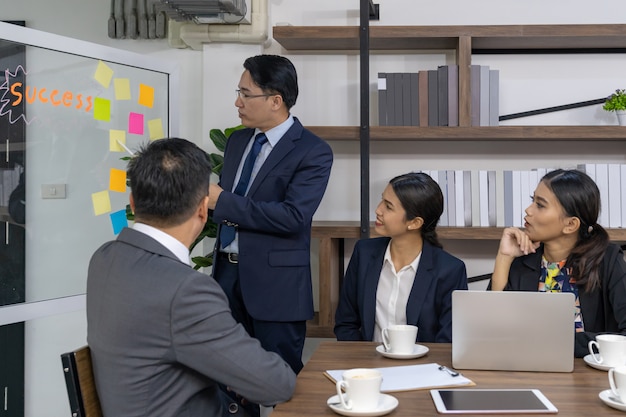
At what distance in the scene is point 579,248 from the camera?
83.6 inches

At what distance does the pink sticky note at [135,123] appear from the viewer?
2.96 m

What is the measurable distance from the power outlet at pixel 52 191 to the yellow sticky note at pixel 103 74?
0.45m

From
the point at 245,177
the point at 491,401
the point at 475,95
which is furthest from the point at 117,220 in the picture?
the point at 491,401

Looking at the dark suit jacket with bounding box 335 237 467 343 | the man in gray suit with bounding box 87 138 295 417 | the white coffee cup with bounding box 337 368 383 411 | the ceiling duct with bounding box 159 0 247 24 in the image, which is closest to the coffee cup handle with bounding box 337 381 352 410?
the white coffee cup with bounding box 337 368 383 411

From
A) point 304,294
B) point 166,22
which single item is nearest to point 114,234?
point 304,294

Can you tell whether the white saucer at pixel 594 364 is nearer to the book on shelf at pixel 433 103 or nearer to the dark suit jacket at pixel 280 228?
the dark suit jacket at pixel 280 228

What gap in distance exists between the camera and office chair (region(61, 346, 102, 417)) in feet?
A: 4.41

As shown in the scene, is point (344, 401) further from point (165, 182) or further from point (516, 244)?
point (516, 244)

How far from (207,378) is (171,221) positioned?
1.04 feet

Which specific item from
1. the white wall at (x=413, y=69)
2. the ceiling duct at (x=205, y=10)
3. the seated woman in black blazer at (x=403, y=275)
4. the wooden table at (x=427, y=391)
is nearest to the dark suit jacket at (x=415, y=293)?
the seated woman in black blazer at (x=403, y=275)

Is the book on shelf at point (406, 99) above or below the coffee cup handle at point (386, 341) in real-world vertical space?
above

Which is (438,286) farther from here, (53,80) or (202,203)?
(53,80)

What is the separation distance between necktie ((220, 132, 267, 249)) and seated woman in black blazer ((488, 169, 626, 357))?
3.02 ft

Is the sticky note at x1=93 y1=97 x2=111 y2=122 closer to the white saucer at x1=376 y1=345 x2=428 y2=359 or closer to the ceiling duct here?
the ceiling duct
